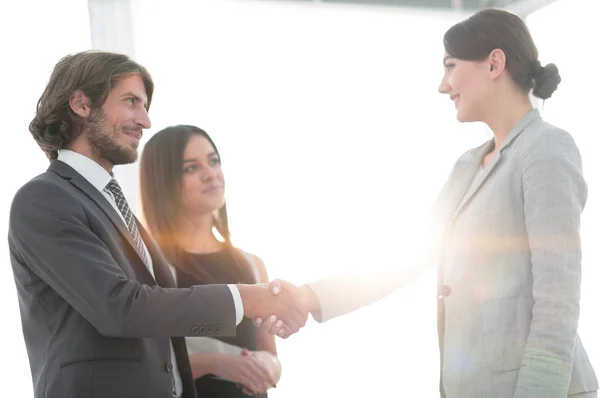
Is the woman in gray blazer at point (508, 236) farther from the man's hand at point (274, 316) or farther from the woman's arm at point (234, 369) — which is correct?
the woman's arm at point (234, 369)

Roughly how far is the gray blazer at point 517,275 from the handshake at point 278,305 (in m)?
0.55

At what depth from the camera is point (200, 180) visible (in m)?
2.73

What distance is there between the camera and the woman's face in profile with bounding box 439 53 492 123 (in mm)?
1909

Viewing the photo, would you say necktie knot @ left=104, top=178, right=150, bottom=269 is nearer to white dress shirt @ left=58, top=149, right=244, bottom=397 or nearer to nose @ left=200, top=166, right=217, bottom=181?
white dress shirt @ left=58, top=149, right=244, bottom=397

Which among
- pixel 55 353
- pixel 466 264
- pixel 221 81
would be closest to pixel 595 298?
pixel 221 81

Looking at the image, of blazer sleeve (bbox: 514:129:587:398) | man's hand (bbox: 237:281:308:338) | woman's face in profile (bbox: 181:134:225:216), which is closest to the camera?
blazer sleeve (bbox: 514:129:587:398)

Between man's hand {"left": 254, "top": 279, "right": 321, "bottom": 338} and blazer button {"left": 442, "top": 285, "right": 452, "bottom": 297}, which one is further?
man's hand {"left": 254, "top": 279, "right": 321, "bottom": 338}

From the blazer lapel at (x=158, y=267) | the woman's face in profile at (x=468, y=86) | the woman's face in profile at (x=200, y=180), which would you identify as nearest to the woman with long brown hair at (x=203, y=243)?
the woman's face in profile at (x=200, y=180)

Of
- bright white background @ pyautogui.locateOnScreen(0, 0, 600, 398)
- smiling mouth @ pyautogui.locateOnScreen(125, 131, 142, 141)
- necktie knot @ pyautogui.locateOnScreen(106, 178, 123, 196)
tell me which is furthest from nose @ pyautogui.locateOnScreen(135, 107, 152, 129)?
bright white background @ pyautogui.locateOnScreen(0, 0, 600, 398)

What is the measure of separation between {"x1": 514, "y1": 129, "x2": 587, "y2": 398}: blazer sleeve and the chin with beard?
1.03 m

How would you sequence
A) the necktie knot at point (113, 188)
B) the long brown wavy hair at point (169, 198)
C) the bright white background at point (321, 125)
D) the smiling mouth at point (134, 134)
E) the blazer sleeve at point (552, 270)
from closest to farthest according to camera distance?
the blazer sleeve at point (552, 270) < the necktie knot at point (113, 188) < the smiling mouth at point (134, 134) < the long brown wavy hair at point (169, 198) < the bright white background at point (321, 125)

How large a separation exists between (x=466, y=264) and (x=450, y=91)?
1.64 feet

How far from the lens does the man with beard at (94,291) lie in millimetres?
1623

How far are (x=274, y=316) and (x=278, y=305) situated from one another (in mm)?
50
